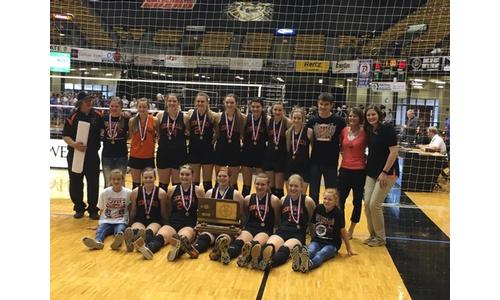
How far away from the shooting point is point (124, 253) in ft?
14.7

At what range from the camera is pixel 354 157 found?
4930 millimetres

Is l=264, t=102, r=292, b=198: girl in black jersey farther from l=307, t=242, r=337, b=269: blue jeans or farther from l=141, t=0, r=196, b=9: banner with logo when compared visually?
l=141, t=0, r=196, b=9: banner with logo

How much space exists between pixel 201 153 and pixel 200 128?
0.29 meters

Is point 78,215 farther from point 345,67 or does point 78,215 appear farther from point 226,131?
point 345,67

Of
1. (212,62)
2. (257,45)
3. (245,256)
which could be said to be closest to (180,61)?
(212,62)

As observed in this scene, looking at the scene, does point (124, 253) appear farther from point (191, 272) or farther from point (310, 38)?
point (310, 38)

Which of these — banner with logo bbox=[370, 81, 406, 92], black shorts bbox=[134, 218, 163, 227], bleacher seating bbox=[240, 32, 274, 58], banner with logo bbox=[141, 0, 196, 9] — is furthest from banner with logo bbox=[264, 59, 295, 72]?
black shorts bbox=[134, 218, 163, 227]

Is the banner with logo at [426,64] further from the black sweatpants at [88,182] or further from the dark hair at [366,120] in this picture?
the black sweatpants at [88,182]

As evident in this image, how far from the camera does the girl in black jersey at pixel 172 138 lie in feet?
17.3

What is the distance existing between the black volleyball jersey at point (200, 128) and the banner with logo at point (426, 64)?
6240mm

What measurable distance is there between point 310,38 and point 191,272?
50.0 feet
